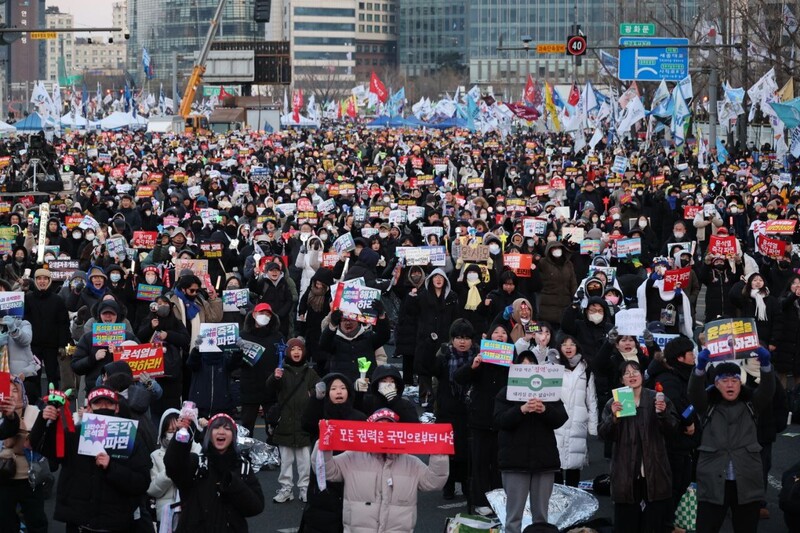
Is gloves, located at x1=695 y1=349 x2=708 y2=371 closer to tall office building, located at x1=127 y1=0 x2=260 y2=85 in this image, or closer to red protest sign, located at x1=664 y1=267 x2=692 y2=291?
red protest sign, located at x1=664 y1=267 x2=692 y2=291

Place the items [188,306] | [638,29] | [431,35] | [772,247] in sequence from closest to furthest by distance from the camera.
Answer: [188,306], [772,247], [638,29], [431,35]

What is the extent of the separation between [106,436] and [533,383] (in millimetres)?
2501

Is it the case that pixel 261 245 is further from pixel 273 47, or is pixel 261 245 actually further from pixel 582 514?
pixel 273 47

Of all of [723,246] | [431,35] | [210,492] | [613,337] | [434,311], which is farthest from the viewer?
[431,35]

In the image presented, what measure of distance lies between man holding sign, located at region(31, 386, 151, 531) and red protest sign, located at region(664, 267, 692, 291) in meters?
6.87

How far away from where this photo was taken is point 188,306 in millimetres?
12883

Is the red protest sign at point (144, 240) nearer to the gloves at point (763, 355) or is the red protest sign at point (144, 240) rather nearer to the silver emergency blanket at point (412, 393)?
the silver emergency blanket at point (412, 393)

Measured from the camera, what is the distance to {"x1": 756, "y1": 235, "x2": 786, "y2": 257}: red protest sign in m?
16.3

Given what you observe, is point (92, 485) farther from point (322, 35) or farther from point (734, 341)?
point (322, 35)

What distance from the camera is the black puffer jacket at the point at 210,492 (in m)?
7.44

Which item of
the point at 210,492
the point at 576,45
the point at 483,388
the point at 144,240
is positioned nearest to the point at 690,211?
the point at 576,45

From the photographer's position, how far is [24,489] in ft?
28.9

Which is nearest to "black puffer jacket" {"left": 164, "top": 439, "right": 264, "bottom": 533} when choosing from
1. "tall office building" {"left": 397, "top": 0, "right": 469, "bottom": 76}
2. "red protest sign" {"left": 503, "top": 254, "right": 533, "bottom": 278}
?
"red protest sign" {"left": 503, "top": 254, "right": 533, "bottom": 278}

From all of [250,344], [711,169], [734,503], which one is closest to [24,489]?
[250,344]
